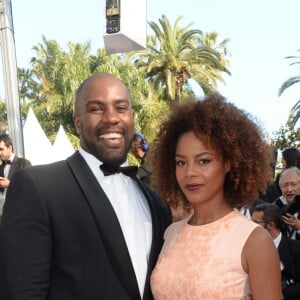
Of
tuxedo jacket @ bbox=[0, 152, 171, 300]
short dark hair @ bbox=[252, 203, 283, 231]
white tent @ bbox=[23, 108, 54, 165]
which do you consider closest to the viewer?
tuxedo jacket @ bbox=[0, 152, 171, 300]

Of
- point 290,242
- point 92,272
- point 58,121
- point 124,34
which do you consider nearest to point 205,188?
point 92,272

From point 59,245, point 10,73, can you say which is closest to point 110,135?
point 59,245

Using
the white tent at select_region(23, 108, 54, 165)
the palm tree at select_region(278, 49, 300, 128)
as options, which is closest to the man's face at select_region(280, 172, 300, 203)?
the white tent at select_region(23, 108, 54, 165)

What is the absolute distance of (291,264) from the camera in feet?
14.6

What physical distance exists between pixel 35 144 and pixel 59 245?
8128mm

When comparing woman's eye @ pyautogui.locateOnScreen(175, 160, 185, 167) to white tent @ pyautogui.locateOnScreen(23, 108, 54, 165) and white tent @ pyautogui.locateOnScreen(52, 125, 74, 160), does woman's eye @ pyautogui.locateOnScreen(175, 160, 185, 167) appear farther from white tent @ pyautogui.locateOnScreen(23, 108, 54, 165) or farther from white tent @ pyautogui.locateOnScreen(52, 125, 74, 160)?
white tent @ pyautogui.locateOnScreen(52, 125, 74, 160)

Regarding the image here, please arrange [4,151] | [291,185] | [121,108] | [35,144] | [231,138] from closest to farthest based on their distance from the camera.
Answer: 1. [231,138]
2. [121,108]
3. [291,185]
4. [4,151]
5. [35,144]

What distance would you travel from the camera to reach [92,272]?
7.77ft

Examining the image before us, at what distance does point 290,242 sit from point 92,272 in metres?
2.59

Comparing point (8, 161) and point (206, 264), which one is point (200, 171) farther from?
point (8, 161)

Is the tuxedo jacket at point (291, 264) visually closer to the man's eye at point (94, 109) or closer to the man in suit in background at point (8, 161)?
the man's eye at point (94, 109)

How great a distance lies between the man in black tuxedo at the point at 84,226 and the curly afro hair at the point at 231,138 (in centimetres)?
33

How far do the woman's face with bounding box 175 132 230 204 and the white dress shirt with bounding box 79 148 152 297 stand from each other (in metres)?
0.24

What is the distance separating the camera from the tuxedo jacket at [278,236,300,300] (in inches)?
174
